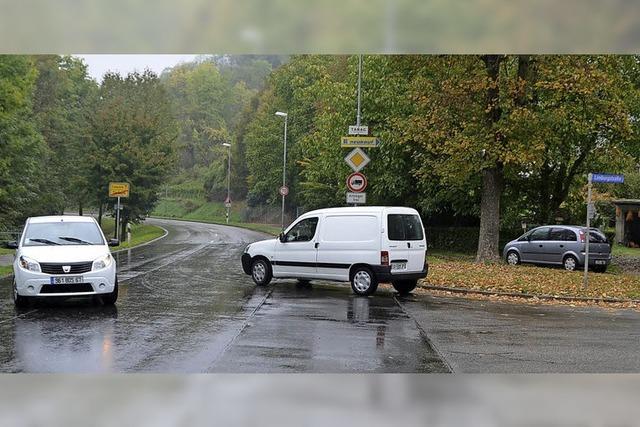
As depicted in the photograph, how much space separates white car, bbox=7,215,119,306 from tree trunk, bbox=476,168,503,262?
520 inches

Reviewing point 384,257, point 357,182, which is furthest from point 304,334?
point 357,182

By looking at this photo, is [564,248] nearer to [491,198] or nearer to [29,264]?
[491,198]

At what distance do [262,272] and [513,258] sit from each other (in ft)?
39.1

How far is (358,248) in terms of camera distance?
14930 mm

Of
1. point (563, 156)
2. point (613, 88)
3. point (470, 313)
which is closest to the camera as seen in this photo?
point (470, 313)

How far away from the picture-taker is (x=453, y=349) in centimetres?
926

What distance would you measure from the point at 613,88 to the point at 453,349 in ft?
51.5

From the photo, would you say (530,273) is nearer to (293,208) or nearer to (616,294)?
(616,294)

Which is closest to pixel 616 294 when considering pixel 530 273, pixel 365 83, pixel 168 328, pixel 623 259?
pixel 530 273

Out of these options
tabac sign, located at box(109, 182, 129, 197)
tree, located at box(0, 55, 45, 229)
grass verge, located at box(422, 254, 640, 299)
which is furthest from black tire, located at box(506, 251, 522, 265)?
tabac sign, located at box(109, 182, 129, 197)

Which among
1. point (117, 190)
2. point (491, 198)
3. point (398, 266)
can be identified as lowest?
point (398, 266)

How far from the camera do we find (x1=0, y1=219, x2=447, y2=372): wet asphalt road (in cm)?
814

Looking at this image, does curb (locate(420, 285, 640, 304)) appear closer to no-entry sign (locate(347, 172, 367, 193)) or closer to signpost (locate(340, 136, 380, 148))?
no-entry sign (locate(347, 172, 367, 193))

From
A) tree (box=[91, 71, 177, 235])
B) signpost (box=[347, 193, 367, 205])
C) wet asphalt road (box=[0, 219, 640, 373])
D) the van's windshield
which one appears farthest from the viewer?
tree (box=[91, 71, 177, 235])
